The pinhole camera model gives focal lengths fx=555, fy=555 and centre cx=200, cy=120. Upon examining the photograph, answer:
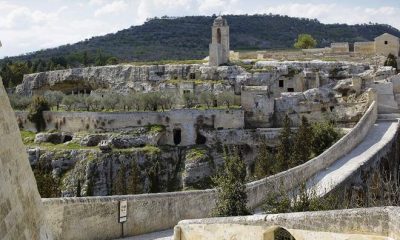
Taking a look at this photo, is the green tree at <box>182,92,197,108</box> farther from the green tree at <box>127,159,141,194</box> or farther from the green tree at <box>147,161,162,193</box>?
the green tree at <box>127,159,141,194</box>

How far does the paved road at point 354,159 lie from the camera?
20109 millimetres

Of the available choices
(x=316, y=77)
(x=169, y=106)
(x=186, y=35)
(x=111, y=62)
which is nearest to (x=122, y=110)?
(x=169, y=106)

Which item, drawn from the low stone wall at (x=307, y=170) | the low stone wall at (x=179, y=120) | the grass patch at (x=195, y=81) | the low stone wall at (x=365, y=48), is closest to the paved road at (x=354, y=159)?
the low stone wall at (x=307, y=170)

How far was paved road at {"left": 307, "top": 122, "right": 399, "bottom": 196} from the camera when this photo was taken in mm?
20109

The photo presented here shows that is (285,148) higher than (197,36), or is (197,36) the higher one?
(197,36)

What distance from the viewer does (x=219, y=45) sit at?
47.0 m

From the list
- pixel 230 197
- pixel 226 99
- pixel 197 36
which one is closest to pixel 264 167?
pixel 226 99

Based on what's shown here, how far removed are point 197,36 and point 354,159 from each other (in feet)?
322

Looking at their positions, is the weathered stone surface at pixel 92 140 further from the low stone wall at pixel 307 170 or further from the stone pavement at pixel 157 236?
the stone pavement at pixel 157 236

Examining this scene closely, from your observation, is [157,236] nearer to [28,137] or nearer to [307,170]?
[307,170]

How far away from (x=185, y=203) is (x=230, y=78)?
1187 inches

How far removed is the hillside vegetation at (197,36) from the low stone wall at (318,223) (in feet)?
248

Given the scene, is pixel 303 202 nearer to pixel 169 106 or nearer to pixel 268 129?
pixel 268 129

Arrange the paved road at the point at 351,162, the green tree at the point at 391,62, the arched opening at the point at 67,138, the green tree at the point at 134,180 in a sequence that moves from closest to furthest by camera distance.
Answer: the paved road at the point at 351,162, the green tree at the point at 134,180, the arched opening at the point at 67,138, the green tree at the point at 391,62
